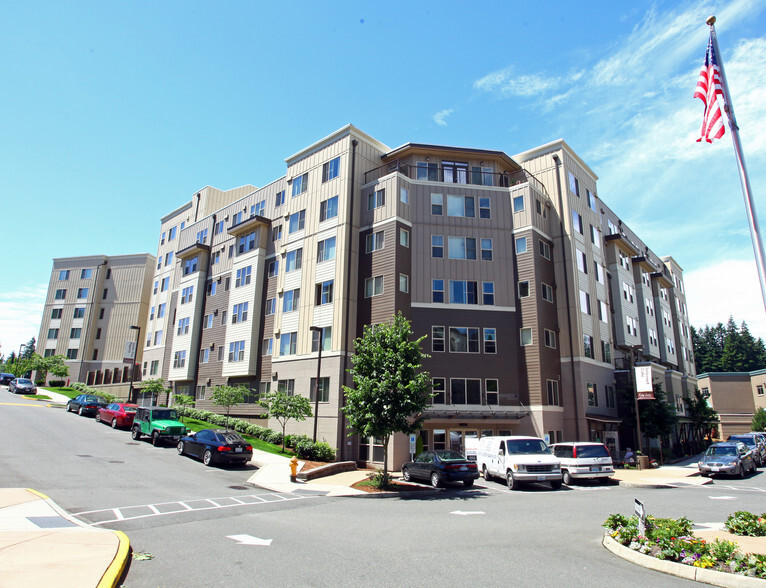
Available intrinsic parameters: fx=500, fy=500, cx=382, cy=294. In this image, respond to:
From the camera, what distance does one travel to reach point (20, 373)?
7212cm

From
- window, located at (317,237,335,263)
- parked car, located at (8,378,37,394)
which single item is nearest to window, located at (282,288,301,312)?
window, located at (317,237,335,263)

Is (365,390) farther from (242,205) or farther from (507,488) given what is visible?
(242,205)

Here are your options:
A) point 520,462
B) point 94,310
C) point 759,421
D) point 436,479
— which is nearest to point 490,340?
point 520,462

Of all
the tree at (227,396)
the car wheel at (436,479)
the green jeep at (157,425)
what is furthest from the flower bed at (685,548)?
the tree at (227,396)

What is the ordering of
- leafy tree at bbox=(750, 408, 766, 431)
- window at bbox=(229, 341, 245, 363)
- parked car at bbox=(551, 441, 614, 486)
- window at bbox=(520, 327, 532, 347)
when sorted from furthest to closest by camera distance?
leafy tree at bbox=(750, 408, 766, 431), window at bbox=(229, 341, 245, 363), window at bbox=(520, 327, 532, 347), parked car at bbox=(551, 441, 614, 486)

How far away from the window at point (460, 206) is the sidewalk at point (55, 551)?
28.1 meters

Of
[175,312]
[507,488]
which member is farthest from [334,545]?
[175,312]

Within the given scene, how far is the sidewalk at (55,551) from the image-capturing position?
7.23m

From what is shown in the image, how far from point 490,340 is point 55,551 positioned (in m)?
27.4

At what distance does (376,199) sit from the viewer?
34219 mm

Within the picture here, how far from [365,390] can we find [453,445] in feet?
40.0

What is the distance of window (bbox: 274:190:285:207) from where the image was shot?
136 ft

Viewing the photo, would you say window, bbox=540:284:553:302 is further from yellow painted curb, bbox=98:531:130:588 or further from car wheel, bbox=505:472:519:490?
yellow painted curb, bbox=98:531:130:588

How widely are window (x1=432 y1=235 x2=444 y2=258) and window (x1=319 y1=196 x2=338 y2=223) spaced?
6.99 m
